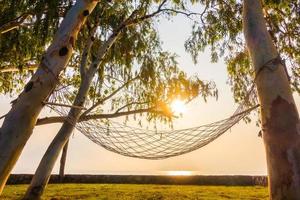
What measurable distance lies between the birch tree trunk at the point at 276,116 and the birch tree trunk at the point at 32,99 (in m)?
1.77

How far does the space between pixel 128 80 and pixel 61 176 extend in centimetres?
517

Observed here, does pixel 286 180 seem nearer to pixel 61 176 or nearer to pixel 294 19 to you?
pixel 294 19

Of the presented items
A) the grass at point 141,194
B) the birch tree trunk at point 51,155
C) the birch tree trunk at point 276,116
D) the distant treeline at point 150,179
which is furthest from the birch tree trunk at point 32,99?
the distant treeline at point 150,179

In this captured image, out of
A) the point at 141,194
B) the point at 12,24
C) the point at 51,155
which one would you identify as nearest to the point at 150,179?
the point at 141,194

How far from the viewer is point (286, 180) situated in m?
2.48

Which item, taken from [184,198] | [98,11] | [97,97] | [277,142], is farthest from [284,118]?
[97,97]

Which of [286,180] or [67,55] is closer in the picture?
[286,180]

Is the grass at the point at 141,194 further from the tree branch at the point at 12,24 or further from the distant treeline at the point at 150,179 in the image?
the tree branch at the point at 12,24

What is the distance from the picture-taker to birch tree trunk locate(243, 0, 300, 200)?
2.48 meters

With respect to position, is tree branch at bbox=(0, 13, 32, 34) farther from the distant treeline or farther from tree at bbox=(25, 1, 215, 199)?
the distant treeline

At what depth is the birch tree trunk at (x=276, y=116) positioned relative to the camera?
248cm

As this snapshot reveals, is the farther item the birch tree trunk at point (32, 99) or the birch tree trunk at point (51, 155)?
the birch tree trunk at point (51, 155)

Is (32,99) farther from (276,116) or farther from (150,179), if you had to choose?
(150,179)

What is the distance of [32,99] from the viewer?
2822 mm
